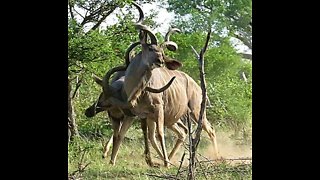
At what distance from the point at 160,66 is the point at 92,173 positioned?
45 cm

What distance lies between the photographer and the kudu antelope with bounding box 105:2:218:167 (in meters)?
1.98

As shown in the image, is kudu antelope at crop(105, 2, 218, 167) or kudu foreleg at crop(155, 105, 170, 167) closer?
kudu antelope at crop(105, 2, 218, 167)

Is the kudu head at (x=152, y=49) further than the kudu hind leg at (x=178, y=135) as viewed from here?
No

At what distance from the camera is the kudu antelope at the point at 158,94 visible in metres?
1.98

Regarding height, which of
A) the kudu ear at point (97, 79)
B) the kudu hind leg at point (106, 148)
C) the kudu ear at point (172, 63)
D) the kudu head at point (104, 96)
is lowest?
the kudu hind leg at point (106, 148)

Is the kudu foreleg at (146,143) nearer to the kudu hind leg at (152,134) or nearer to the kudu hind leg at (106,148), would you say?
the kudu hind leg at (152,134)

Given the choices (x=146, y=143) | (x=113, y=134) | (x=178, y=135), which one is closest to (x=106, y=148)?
(x=113, y=134)

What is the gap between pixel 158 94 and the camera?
220 centimetres

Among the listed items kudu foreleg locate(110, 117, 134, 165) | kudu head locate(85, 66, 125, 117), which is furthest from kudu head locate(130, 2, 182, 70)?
kudu foreleg locate(110, 117, 134, 165)

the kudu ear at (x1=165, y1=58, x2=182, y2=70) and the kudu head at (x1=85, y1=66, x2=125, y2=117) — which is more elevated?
the kudu ear at (x1=165, y1=58, x2=182, y2=70)

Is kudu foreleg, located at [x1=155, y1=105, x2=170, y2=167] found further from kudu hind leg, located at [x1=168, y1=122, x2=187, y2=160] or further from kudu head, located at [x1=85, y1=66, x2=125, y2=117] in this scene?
kudu head, located at [x1=85, y1=66, x2=125, y2=117]

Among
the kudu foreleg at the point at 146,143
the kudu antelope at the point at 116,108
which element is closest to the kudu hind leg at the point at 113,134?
the kudu antelope at the point at 116,108
